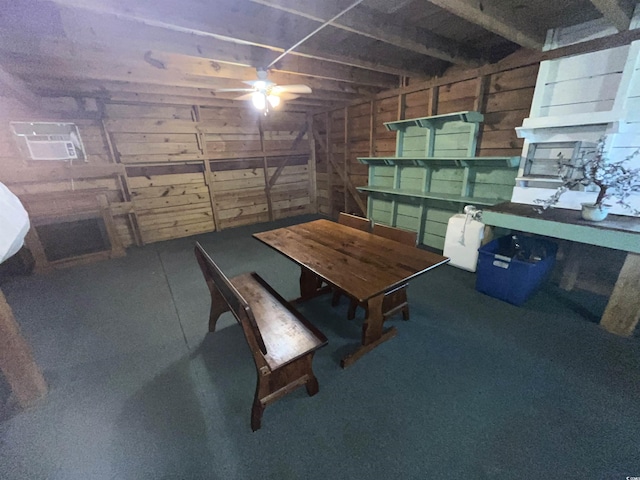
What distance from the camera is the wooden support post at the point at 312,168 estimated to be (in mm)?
5332

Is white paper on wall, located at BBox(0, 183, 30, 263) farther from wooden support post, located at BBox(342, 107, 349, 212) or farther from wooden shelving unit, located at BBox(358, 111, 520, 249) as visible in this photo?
wooden support post, located at BBox(342, 107, 349, 212)

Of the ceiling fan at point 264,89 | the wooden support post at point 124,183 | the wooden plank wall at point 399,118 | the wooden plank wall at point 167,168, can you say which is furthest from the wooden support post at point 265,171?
the ceiling fan at point 264,89

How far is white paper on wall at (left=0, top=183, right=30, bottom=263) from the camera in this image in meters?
1.37

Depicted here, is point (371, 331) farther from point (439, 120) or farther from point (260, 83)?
point (439, 120)

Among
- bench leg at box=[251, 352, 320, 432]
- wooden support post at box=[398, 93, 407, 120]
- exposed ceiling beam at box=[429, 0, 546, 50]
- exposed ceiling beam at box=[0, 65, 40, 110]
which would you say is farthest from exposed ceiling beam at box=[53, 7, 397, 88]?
bench leg at box=[251, 352, 320, 432]

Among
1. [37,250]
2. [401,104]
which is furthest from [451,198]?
[37,250]

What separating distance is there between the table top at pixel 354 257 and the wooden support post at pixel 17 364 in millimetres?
1505

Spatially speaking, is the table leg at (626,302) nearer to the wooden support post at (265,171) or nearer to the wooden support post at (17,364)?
the wooden support post at (17,364)

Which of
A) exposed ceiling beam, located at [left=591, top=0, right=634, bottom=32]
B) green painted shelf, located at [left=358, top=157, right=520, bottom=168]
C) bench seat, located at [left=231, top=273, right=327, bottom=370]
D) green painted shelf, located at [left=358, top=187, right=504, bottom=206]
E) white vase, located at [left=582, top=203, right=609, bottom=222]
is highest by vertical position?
exposed ceiling beam, located at [left=591, top=0, right=634, bottom=32]

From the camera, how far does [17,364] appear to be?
1.44 metres

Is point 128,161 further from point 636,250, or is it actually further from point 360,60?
point 636,250

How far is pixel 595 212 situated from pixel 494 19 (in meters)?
1.56

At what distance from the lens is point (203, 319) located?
223cm

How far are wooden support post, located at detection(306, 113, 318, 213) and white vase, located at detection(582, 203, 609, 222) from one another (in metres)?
4.50
